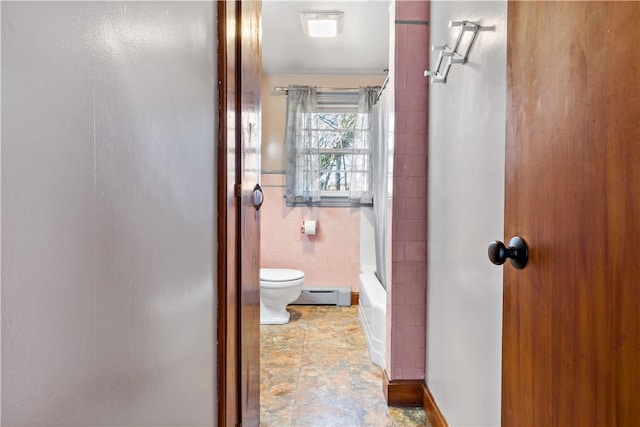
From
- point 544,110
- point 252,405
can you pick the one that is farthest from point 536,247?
point 252,405

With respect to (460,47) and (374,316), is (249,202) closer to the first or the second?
(460,47)

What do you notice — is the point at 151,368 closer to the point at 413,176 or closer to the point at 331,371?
the point at 413,176

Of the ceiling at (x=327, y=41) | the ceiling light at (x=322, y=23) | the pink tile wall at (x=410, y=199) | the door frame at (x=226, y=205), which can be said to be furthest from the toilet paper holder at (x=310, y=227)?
the door frame at (x=226, y=205)

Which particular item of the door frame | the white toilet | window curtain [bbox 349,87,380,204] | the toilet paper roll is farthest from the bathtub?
the door frame

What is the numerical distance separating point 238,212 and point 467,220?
79 centimetres

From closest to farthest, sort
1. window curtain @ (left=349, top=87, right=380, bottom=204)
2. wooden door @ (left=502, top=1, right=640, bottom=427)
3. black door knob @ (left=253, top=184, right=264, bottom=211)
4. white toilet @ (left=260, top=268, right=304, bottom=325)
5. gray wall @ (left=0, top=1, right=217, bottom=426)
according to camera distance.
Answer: gray wall @ (left=0, top=1, right=217, bottom=426), wooden door @ (left=502, top=1, right=640, bottom=427), black door knob @ (left=253, top=184, right=264, bottom=211), white toilet @ (left=260, top=268, right=304, bottom=325), window curtain @ (left=349, top=87, right=380, bottom=204)

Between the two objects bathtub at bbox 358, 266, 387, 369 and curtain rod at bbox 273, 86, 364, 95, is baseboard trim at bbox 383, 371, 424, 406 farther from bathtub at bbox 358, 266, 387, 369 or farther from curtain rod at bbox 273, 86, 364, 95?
curtain rod at bbox 273, 86, 364, 95

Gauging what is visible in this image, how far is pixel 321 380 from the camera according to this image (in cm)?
220

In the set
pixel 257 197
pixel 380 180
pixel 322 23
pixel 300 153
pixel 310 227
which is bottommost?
pixel 310 227

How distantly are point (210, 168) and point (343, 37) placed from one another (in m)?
2.46

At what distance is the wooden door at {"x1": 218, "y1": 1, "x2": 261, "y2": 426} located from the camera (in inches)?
42.4

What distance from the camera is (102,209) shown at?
Answer: 545 mm

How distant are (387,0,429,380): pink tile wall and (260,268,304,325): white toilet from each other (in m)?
1.37

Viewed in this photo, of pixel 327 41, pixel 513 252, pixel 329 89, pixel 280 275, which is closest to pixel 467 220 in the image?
pixel 513 252
